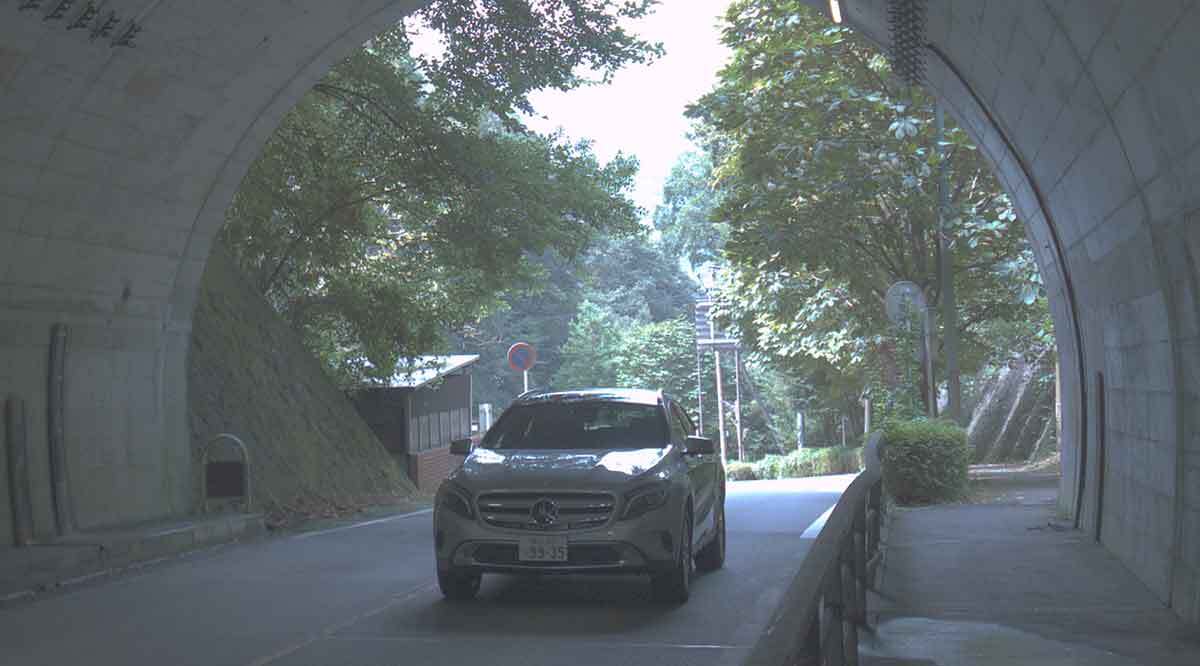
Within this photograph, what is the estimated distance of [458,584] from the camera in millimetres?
10008

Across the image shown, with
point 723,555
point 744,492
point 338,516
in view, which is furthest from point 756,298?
point 723,555

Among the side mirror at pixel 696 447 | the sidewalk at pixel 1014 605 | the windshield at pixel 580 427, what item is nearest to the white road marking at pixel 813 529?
the sidewalk at pixel 1014 605

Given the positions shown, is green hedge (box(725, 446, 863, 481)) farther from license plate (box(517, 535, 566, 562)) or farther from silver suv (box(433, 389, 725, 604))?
license plate (box(517, 535, 566, 562))

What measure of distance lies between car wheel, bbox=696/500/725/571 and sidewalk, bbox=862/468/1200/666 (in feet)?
4.79

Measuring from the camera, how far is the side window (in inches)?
438

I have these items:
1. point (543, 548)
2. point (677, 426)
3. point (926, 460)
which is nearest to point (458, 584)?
point (543, 548)

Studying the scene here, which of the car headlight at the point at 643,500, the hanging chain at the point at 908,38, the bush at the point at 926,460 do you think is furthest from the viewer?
the bush at the point at 926,460

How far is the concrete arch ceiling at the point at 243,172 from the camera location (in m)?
8.12

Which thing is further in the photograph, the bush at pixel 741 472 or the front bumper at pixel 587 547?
the bush at pixel 741 472

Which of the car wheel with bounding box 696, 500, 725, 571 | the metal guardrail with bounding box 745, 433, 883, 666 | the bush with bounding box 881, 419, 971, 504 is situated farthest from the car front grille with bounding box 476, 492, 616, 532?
the bush with bounding box 881, 419, 971, 504

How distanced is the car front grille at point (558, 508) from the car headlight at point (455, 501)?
132 mm

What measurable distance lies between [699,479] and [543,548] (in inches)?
81.9

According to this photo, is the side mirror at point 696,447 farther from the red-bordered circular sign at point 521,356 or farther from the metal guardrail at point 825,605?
the red-bordered circular sign at point 521,356

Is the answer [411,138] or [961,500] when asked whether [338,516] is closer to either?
[411,138]
